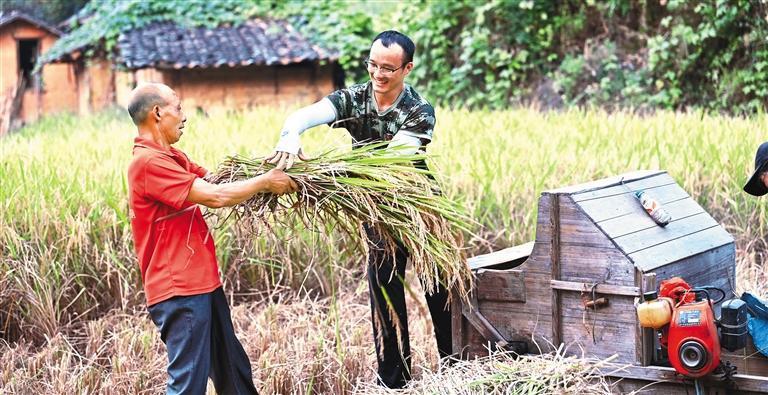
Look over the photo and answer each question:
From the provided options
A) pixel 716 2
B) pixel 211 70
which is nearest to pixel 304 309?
pixel 716 2

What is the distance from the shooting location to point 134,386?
435cm

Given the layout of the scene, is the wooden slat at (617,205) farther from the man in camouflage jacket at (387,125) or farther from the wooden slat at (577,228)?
the man in camouflage jacket at (387,125)

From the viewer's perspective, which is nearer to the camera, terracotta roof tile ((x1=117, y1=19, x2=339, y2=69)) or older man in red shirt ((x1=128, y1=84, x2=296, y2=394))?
older man in red shirt ((x1=128, y1=84, x2=296, y2=394))

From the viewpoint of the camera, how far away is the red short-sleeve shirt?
3326 millimetres

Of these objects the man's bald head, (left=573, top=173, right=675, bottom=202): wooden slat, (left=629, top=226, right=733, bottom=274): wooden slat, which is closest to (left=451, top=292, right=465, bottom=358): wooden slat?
(left=573, top=173, right=675, bottom=202): wooden slat

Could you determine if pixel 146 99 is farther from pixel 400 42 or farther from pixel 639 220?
pixel 639 220

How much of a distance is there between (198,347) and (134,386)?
105 centimetres

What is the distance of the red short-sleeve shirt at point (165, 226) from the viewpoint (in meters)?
3.33

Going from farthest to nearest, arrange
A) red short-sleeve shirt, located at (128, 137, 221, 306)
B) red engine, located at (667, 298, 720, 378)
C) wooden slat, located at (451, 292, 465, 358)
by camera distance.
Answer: wooden slat, located at (451, 292, 465, 358), red short-sleeve shirt, located at (128, 137, 221, 306), red engine, located at (667, 298, 720, 378)

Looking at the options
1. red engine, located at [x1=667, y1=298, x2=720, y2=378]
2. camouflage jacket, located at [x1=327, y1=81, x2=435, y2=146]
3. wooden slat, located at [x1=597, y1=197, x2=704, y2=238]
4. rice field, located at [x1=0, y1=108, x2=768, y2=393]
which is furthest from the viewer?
rice field, located at [x1=0, y1=108, x2=768, y2=393]

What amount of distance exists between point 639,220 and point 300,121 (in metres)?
1.31

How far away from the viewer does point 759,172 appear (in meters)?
3.60

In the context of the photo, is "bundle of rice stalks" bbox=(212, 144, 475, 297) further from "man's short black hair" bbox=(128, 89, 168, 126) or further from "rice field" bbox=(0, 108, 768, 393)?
"man's short black hair" bbox=(128, 89, 168, 126)

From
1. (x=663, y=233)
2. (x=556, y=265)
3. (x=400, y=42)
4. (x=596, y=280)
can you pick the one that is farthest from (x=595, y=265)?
(x=400, y=42)
